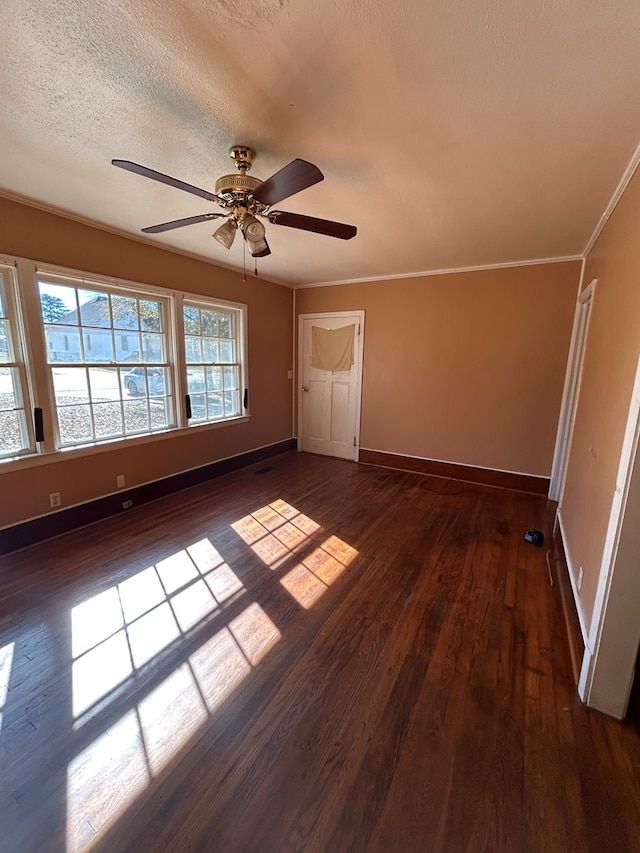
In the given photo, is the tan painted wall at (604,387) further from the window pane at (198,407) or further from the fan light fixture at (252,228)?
the window pane at (198,407)

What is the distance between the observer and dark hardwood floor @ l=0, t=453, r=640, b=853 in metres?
1.11

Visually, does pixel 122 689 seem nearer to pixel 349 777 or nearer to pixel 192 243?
pixel 349 777

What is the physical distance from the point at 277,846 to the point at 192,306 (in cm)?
394

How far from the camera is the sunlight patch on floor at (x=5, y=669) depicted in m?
1.49

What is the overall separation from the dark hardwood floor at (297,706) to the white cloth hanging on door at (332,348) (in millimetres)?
2862

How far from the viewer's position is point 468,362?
13.4ft

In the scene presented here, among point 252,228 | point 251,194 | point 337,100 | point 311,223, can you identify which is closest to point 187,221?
point 252,228

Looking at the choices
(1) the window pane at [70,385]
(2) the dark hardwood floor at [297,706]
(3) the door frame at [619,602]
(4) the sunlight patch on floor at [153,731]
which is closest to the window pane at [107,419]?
(1) the window pane at [70,385]

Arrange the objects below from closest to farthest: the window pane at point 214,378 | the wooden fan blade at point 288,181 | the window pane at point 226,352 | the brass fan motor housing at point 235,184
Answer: the wooden fan blade at point 288,181 < the brass fan motor housing at point 235,184 < the window pane at point 214,378 < the window pane at point 226,352

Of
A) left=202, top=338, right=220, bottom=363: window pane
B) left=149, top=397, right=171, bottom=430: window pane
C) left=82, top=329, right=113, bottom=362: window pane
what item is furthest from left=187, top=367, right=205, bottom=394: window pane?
left=82, top=329, right=113, bottom=362: window pane

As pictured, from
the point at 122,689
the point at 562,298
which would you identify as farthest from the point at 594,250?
the point at 122,689

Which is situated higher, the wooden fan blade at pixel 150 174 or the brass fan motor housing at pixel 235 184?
the brass fan motor housing at pixel 235 184

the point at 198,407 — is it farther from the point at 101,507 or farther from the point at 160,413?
the point at 101,507

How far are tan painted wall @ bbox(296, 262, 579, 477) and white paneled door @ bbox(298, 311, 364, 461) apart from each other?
0.14 metres
